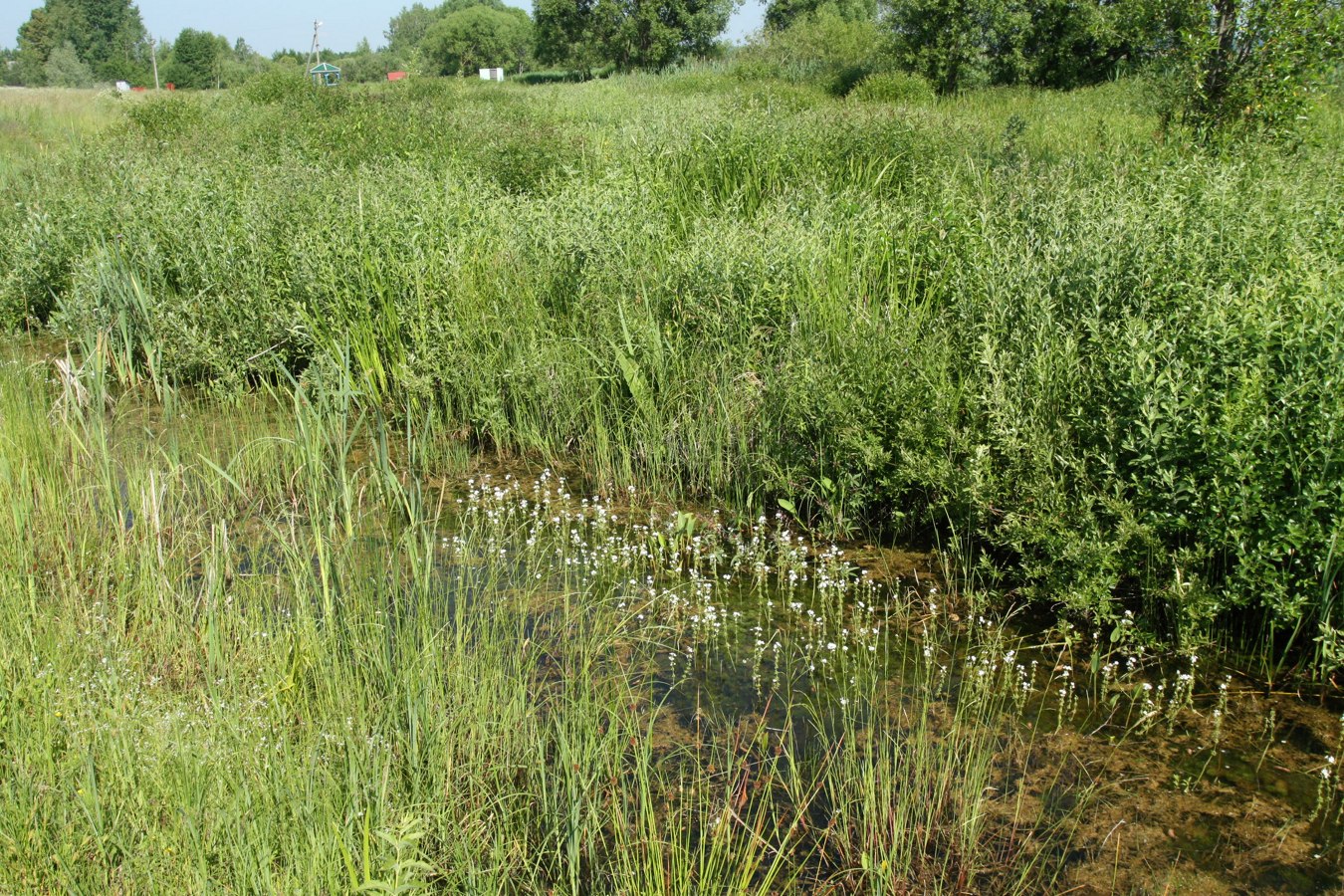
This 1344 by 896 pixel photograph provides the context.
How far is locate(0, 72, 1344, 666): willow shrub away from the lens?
398 centimetres

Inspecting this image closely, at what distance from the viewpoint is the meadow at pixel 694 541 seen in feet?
9.25

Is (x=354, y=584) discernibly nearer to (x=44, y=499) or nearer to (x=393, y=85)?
(x=44, y=499)

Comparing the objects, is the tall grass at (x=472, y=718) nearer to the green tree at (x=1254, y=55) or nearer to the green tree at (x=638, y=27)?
the green tree at (x=1254, y=55)

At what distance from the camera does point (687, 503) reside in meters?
5.53

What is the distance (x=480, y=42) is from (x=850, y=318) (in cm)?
10586

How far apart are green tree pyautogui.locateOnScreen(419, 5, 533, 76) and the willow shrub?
9801 cm

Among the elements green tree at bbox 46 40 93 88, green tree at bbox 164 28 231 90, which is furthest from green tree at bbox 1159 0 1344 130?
green tree at bbox 164 28 231 90

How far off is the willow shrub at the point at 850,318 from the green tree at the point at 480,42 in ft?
322

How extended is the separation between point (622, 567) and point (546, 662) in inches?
40.0

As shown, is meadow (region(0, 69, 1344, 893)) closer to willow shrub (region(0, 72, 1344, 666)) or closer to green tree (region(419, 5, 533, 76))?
willow shrub (region(0, 72, 1344, 666))

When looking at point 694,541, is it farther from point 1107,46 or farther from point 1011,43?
point 1107,46

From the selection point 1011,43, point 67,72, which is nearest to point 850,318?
point 1011,43

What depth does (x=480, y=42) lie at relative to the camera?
100688mm

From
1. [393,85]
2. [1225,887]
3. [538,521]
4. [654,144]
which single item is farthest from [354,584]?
[393,85]
